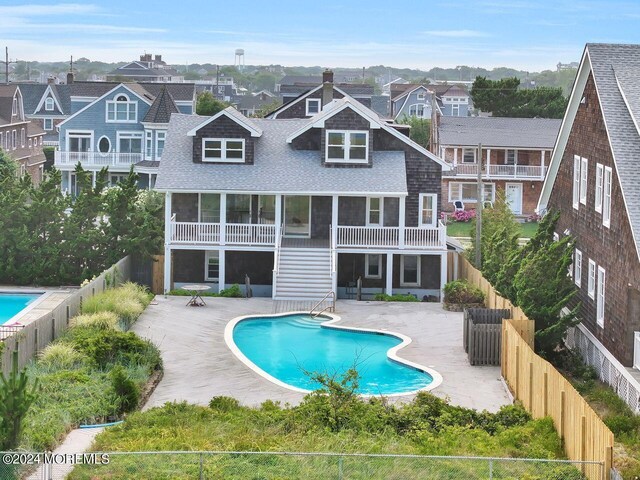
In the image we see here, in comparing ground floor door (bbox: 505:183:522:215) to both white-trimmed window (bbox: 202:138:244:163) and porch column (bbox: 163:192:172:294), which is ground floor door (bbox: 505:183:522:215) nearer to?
white-trimmed window (bbox: 202:138:244:163)

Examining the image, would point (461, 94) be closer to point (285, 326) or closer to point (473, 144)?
point (473, 144)

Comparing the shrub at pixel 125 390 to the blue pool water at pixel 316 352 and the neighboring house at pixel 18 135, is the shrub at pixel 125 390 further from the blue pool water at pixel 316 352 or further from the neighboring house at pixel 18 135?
the neighboring house at pixel 18 135

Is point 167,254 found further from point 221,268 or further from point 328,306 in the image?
point 328,306

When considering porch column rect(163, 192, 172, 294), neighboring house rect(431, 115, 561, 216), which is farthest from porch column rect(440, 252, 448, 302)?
neighboring house rect(431, 115, 561, 216)

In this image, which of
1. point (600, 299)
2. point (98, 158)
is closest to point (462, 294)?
point (600, 299)

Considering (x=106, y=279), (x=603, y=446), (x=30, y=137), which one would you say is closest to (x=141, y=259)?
(x=106, y=279)
